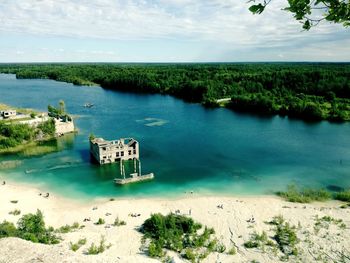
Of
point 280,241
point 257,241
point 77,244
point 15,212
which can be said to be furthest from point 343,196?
point 15,212

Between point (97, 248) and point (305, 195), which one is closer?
point (97, 248)

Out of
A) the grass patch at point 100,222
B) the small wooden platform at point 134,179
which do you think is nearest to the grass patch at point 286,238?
the grass patch at point 100,222

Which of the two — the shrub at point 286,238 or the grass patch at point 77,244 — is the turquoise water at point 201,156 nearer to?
the shrub at point 286,238

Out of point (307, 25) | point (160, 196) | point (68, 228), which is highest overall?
point (307, 25)

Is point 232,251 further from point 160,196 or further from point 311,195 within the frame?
point 311,195

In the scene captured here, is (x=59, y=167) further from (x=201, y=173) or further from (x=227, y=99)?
(x=227, y=99)
